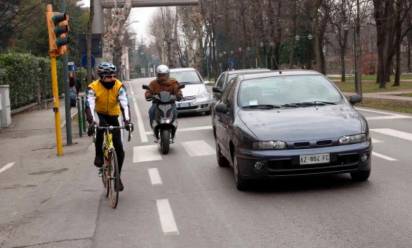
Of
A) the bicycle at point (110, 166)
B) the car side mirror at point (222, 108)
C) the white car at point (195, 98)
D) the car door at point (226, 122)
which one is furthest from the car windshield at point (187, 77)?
the bicycle at point (110, 166)

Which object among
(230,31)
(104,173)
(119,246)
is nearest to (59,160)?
→ (104,173)

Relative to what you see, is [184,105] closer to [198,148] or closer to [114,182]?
[198,148]

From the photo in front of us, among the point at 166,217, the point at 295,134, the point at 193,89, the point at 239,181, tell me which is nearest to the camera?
the point at 166,217

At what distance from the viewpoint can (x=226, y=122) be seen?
948 centimetres

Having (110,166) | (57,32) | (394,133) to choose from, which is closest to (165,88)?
(57,32)

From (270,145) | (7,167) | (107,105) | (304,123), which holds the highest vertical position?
(107,105)

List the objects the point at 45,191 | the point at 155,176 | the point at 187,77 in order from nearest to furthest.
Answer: the point at 45,191 < the point at 155,176 < the point at 187,77

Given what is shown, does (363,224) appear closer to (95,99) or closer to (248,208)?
(248,208)

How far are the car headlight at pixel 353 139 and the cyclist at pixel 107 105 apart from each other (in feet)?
8.31

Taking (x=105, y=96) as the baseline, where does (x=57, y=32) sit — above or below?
above

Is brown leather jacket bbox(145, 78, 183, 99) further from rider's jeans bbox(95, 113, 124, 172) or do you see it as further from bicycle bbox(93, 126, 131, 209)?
bicycle bbox(93, 126, 131, 209)

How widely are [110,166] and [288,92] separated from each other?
2.72 meters

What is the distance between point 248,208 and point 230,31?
63.7 m

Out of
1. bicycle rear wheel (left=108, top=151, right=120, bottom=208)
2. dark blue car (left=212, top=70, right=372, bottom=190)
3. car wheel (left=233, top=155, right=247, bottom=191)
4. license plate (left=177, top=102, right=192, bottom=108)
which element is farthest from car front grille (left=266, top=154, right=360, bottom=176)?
license plate (left=177, top=102, right=192, bottom=108)
